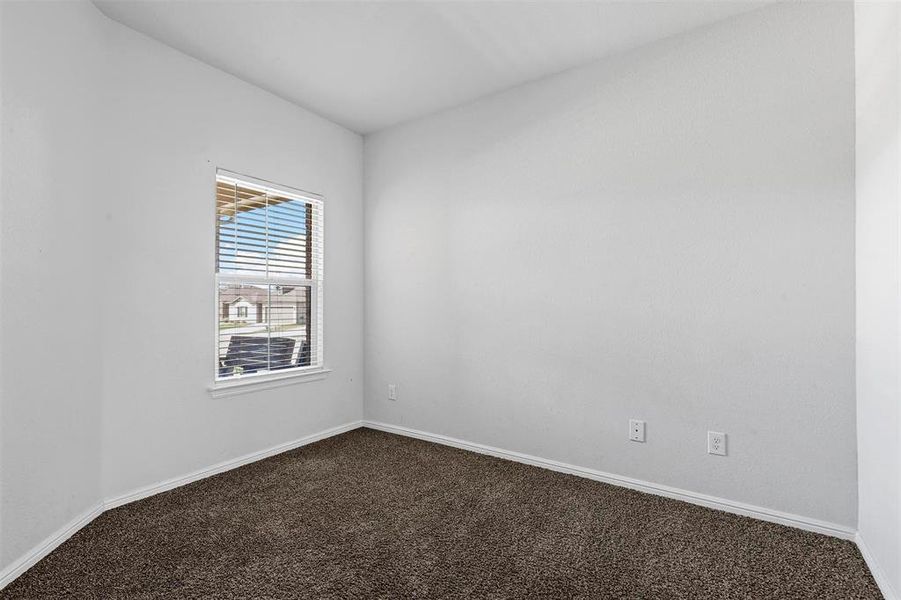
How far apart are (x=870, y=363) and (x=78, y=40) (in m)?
3.71

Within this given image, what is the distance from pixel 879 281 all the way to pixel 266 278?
127 inches

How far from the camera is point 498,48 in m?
2.59

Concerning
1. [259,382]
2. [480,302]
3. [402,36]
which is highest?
[402,36]

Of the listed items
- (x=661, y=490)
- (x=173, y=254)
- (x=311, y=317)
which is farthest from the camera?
(x=311, y=317)

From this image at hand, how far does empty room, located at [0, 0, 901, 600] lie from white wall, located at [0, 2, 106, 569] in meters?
0.01

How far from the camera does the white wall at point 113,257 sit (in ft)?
5.86

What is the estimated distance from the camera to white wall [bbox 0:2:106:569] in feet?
5.68

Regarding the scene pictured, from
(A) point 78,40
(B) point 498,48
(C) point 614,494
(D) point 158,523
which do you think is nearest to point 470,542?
(C) point 614,494

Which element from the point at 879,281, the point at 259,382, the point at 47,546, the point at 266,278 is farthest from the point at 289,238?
the point at 879,281

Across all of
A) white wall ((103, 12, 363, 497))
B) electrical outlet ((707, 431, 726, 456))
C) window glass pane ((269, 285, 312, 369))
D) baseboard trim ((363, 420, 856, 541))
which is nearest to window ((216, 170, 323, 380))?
window glass pane ((269, 285, 312, 369))

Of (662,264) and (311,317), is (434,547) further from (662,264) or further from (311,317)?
(311,317)

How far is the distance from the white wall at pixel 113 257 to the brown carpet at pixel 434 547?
0.31 meters

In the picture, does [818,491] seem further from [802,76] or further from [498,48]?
[498,48]

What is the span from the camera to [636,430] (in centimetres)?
254
